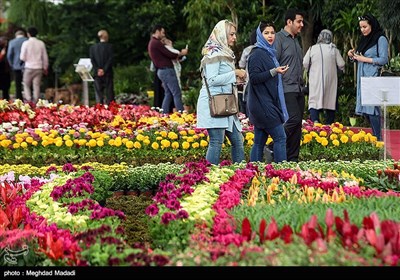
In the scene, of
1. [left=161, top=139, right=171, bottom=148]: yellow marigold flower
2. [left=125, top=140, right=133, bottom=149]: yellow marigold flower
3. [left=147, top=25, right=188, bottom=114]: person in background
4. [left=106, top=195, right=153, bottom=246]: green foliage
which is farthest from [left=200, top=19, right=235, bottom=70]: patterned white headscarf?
[left=147, top=25, right=188, bottom=114]: person in background

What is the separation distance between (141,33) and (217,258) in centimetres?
2102

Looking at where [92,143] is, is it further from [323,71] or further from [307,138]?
[323,71]

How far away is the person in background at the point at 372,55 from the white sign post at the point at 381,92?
187 cm

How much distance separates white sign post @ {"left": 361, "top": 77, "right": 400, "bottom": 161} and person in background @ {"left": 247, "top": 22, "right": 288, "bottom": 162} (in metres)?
1.13

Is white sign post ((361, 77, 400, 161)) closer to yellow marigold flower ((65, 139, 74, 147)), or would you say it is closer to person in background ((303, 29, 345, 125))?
yellow marigold flower ((65, 139, 74, 147))

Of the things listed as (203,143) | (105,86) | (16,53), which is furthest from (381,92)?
(16,53)

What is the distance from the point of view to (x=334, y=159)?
1101 cm

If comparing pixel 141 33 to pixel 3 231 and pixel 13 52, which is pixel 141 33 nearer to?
pixel 13 52

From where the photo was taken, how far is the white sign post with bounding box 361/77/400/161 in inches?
398

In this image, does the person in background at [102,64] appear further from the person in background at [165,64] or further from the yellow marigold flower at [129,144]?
the yellow marigold flower at [129,144]

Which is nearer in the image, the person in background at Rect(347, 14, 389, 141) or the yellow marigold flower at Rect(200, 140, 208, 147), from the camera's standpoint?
the yellow marigold flower at Rect(200, 140, 208, 147)

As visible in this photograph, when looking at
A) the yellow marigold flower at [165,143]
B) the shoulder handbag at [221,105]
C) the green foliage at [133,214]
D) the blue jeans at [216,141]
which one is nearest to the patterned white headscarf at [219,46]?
the shoulder handbag at [221,105]

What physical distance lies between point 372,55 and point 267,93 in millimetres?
3464
